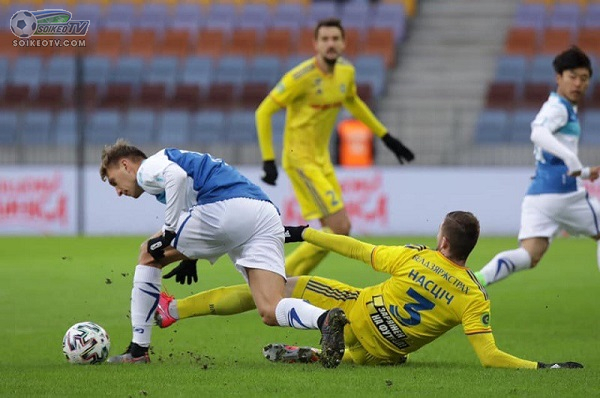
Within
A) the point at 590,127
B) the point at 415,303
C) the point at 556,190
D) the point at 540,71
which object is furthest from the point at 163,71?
the point at 415,303

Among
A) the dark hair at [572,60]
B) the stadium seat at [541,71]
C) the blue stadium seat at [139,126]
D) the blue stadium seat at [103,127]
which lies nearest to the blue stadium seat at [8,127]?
the blue stadium seat at [103,127]

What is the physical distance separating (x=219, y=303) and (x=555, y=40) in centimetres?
2074

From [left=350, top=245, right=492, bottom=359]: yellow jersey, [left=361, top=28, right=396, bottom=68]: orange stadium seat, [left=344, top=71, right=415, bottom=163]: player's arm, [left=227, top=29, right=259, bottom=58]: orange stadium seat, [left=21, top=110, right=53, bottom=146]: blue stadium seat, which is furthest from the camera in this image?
[left=227, top=29, right=259, bottom=58]: orange stadium seat

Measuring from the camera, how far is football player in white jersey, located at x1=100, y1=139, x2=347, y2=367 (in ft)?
24.1

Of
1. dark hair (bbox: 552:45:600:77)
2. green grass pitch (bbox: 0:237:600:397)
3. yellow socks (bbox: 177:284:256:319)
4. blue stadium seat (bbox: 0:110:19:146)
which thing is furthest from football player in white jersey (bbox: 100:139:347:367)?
blue stadium seat (bbox: 0:110:19:146)

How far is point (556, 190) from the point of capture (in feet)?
33.6

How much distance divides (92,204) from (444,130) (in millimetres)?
6536

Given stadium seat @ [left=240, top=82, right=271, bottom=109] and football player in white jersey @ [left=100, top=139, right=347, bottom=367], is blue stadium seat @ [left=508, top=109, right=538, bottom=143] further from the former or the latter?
football player in white jersey @ [left=100, top=139, right=347, bottom=367]

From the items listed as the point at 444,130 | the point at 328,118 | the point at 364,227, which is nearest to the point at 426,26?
the point at 444,130

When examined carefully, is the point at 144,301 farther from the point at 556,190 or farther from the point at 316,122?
the point at 316,122

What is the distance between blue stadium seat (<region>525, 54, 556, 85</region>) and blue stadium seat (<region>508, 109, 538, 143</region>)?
1606 millimetres

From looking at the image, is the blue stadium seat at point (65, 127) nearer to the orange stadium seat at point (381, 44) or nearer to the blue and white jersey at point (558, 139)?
the orange stadium seat at point (381, 44)

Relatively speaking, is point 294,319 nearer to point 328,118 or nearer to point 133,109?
point 328,118

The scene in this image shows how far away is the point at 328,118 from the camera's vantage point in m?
11.5
